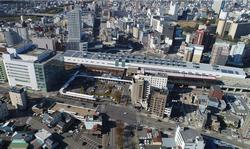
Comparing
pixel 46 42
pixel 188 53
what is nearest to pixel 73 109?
pixel 46 42

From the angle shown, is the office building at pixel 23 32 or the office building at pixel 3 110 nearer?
the office building at pixel 3 110

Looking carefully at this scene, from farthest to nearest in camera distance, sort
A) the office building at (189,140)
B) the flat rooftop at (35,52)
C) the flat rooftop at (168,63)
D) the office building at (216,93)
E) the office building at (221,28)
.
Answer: the office building at (221,28) < the flat rooftop at (168,63) < the flat rooftop at (35,52) < the office building at (216,93) < the office building at (189,140)

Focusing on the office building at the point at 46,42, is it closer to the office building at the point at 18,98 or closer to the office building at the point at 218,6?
the office building at the point at 18,98

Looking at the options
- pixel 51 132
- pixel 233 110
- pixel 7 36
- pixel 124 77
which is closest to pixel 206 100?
pixel 233 110

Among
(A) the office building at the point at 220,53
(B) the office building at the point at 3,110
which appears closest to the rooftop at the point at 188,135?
(B) the office building at the point at 3,110

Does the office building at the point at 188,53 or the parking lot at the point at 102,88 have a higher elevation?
the office building at the point at 188,53

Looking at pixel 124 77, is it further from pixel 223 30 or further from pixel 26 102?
pixel 223 30

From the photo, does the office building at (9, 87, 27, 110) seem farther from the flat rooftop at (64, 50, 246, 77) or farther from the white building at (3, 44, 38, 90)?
the flat rooftop at (64, 50, 246, 77)
